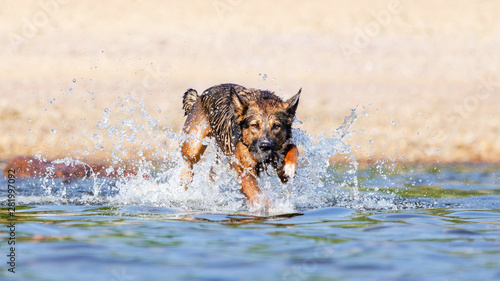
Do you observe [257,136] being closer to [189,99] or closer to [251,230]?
[251,230]

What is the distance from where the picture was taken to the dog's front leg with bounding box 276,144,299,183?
10148 millimetres

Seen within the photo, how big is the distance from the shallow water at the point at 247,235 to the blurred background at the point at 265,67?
457 centimetres

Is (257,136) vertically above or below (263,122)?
below

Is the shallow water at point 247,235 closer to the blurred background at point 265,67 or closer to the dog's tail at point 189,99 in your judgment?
the dog's tail at point 189,99

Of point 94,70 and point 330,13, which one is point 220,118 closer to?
point 94,70

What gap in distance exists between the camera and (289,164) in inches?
400

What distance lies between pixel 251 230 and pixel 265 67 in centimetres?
2585

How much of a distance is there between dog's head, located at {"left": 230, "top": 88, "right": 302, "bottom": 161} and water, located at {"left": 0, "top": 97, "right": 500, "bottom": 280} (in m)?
0.64

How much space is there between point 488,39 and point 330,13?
9782 mm

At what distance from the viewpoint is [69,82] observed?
99.7ft

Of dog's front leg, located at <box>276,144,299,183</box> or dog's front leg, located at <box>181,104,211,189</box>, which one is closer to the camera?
dog's front leg, located at <box>276,144,299,183</box>

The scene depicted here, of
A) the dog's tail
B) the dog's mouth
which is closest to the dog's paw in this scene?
the dog's mouth

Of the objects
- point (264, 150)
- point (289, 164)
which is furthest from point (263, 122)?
point (289, 164)

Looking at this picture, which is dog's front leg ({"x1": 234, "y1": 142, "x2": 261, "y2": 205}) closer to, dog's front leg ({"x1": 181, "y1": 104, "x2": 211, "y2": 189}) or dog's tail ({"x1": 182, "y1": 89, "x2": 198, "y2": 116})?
dog's front leg ({"x1": 181, "y1": 104, "x2": 211, "y2": 189})
